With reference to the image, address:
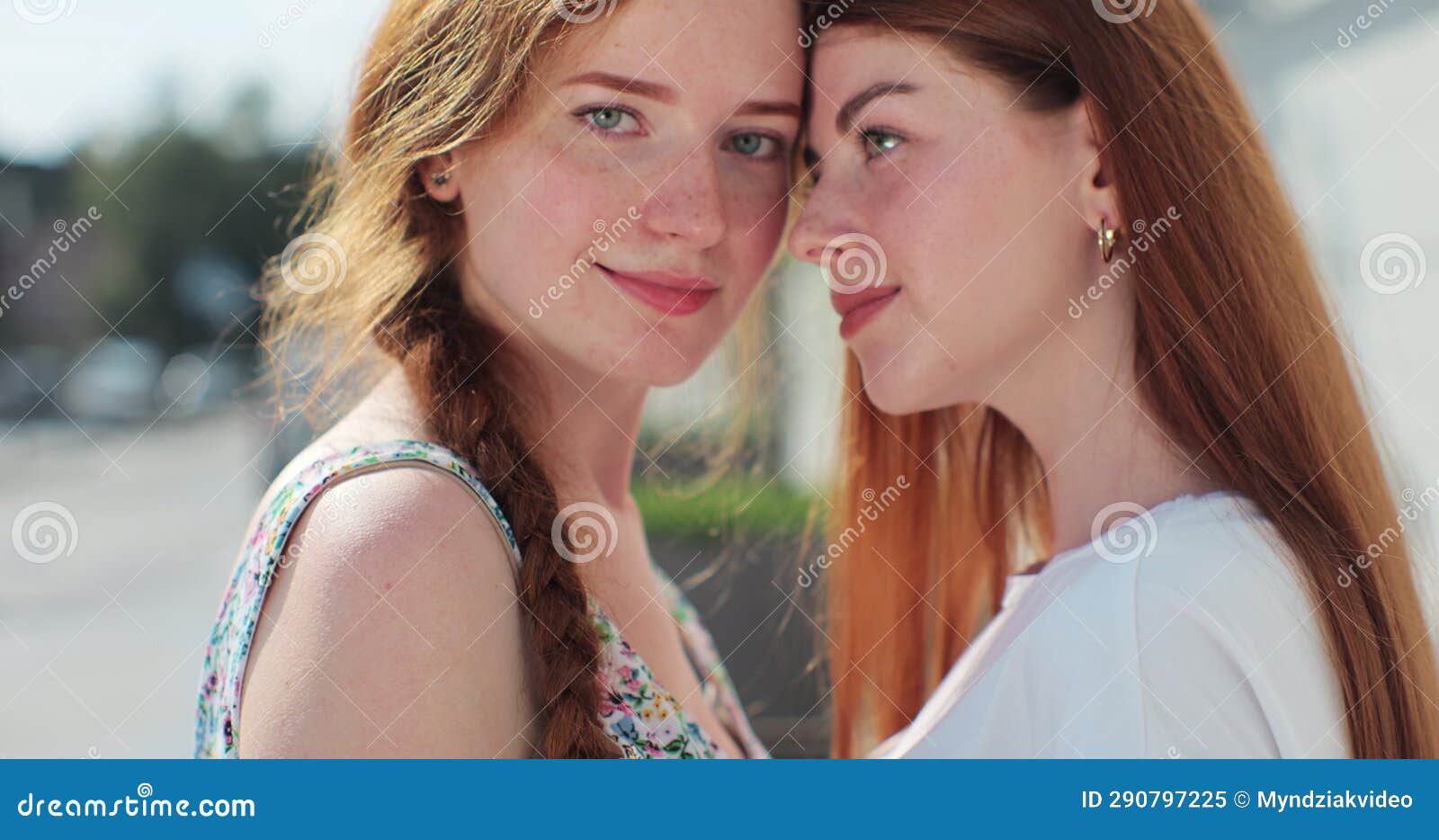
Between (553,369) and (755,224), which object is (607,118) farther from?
(553,369)

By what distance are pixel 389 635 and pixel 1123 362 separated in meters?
1.40

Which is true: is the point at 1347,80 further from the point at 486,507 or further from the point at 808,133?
the point at 486,507

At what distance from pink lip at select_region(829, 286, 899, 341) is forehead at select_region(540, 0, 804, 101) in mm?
447

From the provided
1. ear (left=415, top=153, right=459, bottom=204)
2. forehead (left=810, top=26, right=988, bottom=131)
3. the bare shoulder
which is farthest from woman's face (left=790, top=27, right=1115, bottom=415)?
the bare shoulder

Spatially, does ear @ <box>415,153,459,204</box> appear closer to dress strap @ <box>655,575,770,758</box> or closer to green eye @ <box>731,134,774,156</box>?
→ green eye @ <box>731,134,774,156</box>

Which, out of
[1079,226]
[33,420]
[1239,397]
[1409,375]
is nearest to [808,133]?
[1079,226]

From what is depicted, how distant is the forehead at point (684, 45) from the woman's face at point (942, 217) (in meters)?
0.15

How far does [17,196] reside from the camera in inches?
1171

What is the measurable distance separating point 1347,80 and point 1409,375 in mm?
1328

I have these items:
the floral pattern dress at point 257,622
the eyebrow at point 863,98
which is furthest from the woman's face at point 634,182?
the floral pattern dress at point 257,622

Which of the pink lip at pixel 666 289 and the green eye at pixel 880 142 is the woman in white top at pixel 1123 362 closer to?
the green eye at pixel 880 142

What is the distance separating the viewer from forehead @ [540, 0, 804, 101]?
191cm

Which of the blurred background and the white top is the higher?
the blurred background

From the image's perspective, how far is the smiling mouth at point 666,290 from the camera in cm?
205
